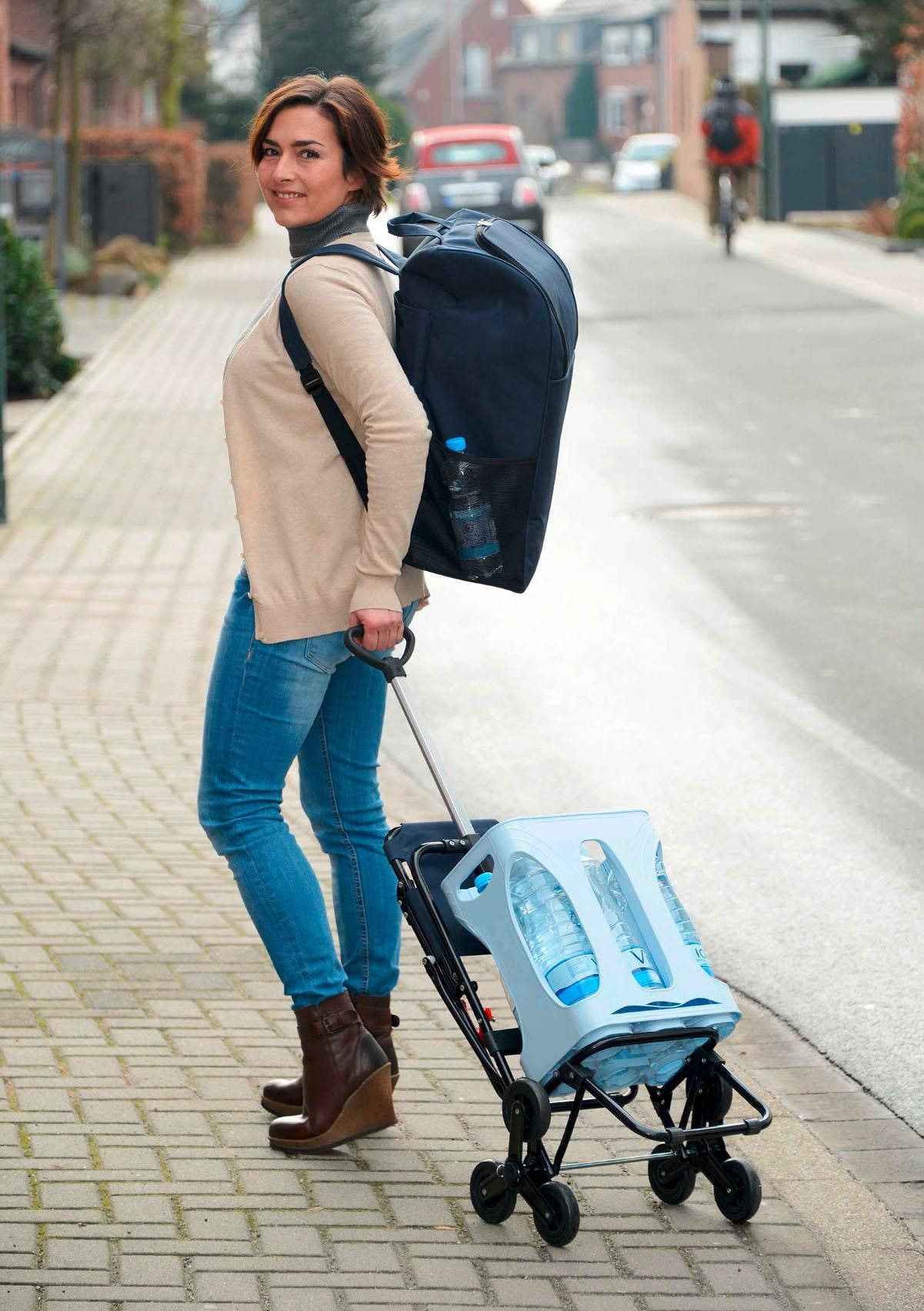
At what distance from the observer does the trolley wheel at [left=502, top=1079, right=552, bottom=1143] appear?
3312 mm

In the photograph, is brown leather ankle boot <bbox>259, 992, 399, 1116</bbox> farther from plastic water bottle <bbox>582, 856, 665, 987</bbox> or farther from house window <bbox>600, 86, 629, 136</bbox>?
house window <bbox>600, 86, 629, 136</bbox>

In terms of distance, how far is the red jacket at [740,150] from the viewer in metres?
29.2

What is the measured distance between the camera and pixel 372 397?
3.42m

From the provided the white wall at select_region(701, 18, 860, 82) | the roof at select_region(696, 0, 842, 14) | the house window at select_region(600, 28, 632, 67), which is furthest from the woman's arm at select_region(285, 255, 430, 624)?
the house window at select_region(600, 28, 632, 67)

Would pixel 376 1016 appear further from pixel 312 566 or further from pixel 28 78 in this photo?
pixel 28 78

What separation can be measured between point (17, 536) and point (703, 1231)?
8547 millimetres

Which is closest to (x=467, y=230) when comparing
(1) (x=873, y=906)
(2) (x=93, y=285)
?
(1) (x=873, y=906)

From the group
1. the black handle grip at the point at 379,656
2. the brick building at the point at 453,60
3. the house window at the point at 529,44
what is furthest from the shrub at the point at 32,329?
the house window at the point at 529,44

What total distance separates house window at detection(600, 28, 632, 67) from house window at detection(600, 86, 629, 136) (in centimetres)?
160

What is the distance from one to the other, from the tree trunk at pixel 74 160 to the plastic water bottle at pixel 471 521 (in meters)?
25.2

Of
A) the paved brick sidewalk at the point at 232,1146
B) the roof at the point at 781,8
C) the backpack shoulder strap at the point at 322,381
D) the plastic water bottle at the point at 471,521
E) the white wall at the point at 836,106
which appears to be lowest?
the paved brick sidewalk at the point at 232,1146

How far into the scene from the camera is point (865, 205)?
39844mm

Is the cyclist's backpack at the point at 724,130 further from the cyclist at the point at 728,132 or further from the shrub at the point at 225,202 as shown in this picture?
the shrub at the point at 225,202

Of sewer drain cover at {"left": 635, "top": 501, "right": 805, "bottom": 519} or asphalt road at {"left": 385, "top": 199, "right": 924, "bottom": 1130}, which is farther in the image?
sewer drain cover at {"left": 635, "top": 501, "right": 805, "bottom": 519}
